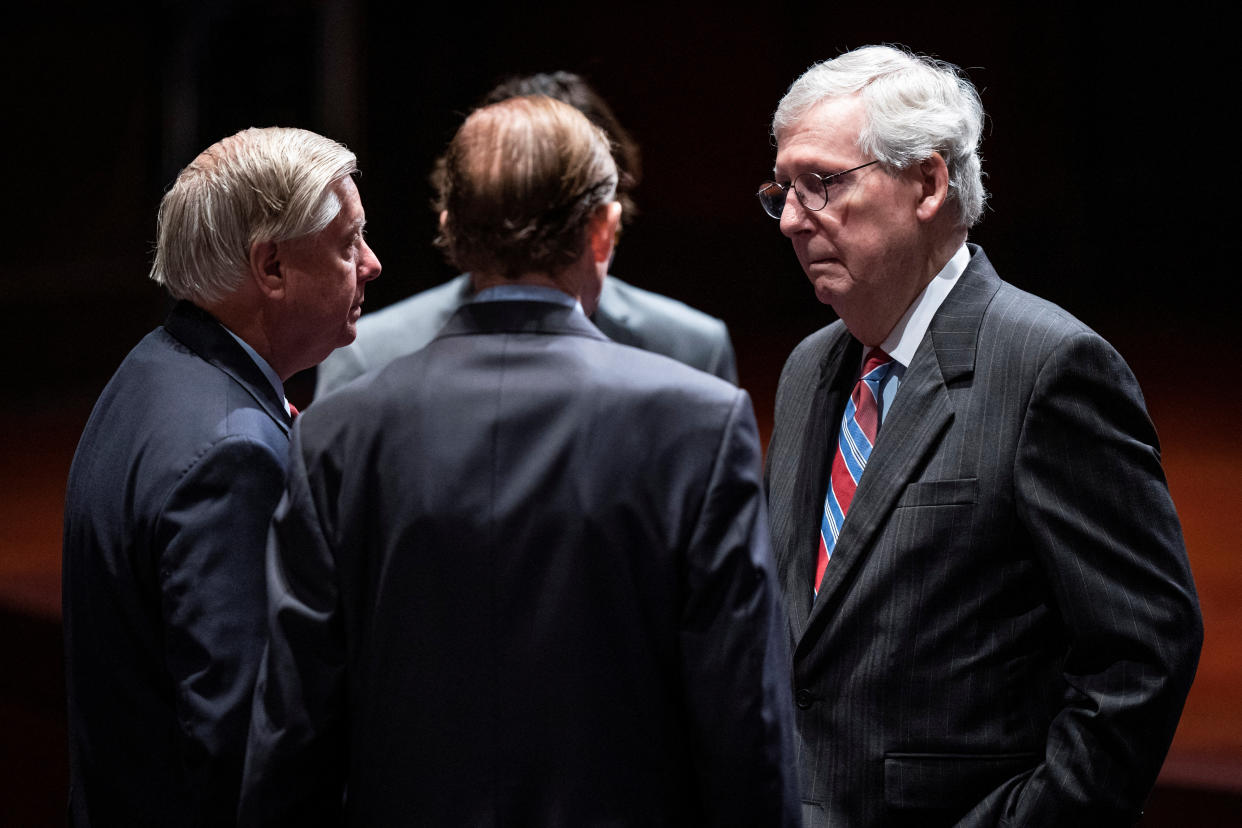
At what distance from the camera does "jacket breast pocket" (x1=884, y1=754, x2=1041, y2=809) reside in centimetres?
154

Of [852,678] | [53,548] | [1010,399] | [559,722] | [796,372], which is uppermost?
[1010,399]

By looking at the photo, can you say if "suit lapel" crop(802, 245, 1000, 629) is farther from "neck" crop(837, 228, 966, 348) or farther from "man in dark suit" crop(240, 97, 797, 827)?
"man in dark suit" crop(240, 97, 797, 827)

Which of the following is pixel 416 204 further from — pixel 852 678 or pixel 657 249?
pixel 852 678

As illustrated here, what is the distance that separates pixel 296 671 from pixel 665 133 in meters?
7.84

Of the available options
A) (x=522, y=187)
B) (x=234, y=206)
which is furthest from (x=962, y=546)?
(x=234, y=206)

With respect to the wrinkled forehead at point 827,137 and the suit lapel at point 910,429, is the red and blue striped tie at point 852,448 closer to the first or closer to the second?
the suit lapel at point 910,429

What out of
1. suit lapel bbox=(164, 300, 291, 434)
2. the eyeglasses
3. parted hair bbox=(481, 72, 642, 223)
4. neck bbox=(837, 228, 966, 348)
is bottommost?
suit lapel bbox=(164, 300, 291, 434)

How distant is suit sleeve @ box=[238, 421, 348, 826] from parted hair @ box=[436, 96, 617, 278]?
27cm

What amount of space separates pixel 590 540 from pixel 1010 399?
A: 60 cm

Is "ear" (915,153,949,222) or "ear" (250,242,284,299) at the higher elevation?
"ear" (915,153,949,222)

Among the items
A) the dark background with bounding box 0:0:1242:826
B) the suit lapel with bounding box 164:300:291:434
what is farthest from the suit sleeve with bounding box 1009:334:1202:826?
the dark background with bounding box 0:0:1242:826

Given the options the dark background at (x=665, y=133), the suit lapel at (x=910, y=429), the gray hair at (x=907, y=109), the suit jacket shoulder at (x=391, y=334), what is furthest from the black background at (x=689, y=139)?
the suit lapel at (x=910, y=429)

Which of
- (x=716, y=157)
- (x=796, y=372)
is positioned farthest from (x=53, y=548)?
(x=716, y=157)

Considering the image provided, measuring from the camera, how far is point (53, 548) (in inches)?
177
